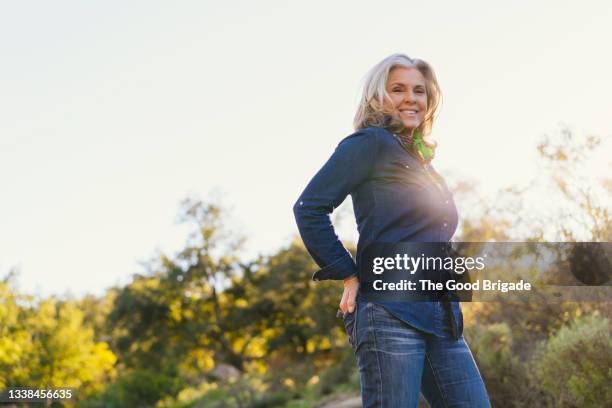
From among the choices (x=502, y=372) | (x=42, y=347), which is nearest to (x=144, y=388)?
(x=42, y=347)

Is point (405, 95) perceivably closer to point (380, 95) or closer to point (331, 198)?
point (380, 95)

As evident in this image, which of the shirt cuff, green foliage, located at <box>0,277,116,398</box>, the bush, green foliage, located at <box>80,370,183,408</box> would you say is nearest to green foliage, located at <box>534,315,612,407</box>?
the bush

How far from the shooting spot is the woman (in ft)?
6.08

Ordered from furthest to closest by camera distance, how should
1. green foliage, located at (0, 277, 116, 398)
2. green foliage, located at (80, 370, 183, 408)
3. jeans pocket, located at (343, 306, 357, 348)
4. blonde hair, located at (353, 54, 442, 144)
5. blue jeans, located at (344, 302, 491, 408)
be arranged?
green foliage, located at (80, 370, 183, 408)
green foliage, located at (0, 277, 116, 398)
blonde hair, located at (353, 54, 442, 144)
jeans pocket, located at (343, 306, 357, 348)
blue jeans, located at (344, 302, 491, 408)

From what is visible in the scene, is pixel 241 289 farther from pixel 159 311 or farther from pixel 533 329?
pixel 533 329

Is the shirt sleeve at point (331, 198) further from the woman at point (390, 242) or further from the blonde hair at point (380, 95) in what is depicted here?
the blonde hair at point (380, 95)

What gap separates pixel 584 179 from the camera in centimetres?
652

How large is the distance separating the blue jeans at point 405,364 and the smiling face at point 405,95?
607 mm

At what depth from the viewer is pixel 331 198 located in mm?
1970

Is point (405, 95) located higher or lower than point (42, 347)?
lower

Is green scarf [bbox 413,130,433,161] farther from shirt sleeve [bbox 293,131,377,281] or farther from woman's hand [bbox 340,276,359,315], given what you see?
woman's hand [bbox 340,276,359,315]

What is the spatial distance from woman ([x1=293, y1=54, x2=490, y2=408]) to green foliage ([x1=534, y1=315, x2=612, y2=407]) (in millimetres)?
3385

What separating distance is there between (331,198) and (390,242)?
0.21 metres

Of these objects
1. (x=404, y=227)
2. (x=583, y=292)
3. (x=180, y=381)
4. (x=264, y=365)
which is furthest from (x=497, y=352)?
(x=264, y=365)
